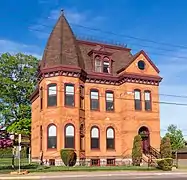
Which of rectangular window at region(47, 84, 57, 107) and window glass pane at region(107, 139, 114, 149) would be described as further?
window glass pane at region(107, 139, 114, 149)

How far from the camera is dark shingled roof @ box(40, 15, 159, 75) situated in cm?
3591

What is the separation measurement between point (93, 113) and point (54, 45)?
27.1 feet

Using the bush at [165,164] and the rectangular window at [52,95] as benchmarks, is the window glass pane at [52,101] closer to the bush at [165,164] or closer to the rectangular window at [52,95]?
the rectangular window at [52,95]

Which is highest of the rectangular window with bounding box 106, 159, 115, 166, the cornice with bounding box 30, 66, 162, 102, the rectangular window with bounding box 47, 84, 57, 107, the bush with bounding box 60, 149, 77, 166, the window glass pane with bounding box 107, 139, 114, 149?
the cornice with bounding box 30, 66, 162, 102

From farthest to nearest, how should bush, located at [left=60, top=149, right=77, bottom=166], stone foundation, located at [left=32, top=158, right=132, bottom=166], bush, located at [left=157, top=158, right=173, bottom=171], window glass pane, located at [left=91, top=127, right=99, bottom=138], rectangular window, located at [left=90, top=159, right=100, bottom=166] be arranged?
window glass pane, located at [left=91, top=127, right=99, bottom=138] < rectangular window, located at [left=90, top=159, right=100, bottom=166] < stone foundation, located at [left=32, top=158, right=132, bottom=166] < bush, located at [left=60, top=149, right=77, bottom=166] < bush, located at [left=157, top=158, right=173, bottom=171]

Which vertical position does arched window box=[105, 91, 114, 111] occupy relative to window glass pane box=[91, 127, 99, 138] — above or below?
above

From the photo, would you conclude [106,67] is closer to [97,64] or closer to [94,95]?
[97,64]

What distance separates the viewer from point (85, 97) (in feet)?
122

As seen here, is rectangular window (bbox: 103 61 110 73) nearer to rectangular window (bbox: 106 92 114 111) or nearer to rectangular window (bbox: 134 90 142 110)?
rectangular window (bbox: 106 92 114 111)

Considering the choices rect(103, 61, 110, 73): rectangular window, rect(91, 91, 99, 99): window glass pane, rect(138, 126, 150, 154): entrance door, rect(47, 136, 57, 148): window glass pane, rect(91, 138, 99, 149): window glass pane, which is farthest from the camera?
rect(103, 61, 110, 73): rectangular window

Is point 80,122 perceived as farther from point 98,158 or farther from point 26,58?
point 26,58

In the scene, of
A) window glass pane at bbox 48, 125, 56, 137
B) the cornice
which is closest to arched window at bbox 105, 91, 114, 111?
the cornice

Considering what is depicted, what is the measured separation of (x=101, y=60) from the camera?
39062 millimetres

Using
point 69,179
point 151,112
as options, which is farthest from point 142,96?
point 69,179
